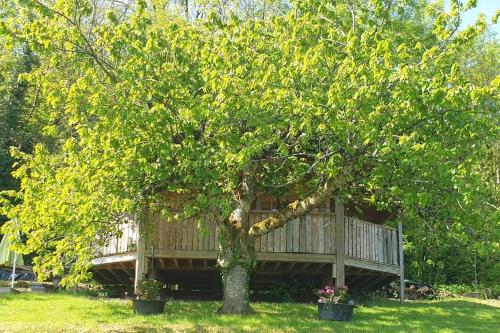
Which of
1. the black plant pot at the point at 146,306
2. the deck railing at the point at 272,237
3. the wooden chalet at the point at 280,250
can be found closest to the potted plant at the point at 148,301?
the black plant pot at the point at 146,306

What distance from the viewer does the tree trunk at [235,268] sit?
39.7ft

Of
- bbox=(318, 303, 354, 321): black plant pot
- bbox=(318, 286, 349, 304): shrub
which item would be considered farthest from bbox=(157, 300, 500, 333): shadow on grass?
bbox=(318, 286, 349, 304): shrub

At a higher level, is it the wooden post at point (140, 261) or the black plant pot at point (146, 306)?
the wooden post at point (140, 261)

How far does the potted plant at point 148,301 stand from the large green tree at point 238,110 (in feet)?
4.47

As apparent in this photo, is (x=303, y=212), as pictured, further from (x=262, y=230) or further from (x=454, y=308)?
(x=454, y=308)

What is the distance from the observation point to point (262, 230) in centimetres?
1237

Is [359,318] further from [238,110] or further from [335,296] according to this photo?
[238,110]

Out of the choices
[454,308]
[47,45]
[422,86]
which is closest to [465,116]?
[422,86]

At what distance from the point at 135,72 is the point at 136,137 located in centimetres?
110

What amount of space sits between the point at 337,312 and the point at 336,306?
0.41 feet

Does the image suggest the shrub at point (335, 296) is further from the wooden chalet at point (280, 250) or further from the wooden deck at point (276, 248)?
the wooden deck at point (276, 248)

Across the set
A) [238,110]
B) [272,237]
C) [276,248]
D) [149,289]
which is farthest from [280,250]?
[238,110]

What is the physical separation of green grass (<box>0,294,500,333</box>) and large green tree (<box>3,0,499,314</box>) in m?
1.27

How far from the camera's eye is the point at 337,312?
39.1ft
